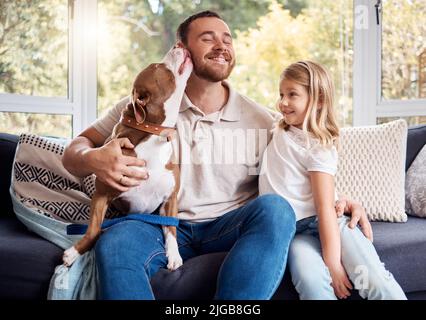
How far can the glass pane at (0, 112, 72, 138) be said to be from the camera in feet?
8.01

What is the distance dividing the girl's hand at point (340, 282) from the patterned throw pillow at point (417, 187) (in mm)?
678

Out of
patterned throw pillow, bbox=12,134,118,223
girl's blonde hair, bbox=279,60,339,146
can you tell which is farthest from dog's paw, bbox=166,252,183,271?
girl's blonde hair, bbox=279,60,339,146

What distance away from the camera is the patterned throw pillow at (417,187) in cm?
193

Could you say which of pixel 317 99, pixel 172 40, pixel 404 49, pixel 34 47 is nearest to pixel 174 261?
pixel 317 99

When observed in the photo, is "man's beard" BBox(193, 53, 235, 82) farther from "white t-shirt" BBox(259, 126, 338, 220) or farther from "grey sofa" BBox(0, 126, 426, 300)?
"grey sofa" BBox(0, 126, 426, 300)

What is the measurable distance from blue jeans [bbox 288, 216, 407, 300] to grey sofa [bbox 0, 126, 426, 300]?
2.7 inches

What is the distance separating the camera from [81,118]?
2.57 meters

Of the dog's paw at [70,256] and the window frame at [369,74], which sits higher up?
the window frame at [369,74]

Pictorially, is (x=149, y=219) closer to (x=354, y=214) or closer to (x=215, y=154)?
(x=215, y=154)

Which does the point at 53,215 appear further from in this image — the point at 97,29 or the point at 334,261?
the point at 97,29

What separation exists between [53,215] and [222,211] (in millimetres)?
564

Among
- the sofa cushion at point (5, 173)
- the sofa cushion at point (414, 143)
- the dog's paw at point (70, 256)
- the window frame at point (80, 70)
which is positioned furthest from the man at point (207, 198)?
the window frame at point (80, 70)

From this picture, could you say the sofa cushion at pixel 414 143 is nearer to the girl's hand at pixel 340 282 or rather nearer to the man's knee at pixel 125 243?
the girl's hand at pixel 340 282

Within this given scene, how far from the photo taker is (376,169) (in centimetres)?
192
